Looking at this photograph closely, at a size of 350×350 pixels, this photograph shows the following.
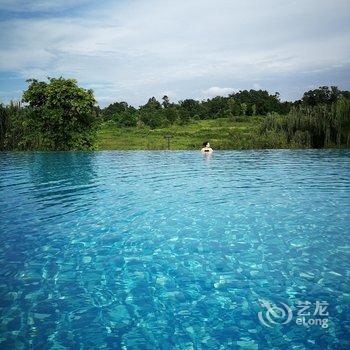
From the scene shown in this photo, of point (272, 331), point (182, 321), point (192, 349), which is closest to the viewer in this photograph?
point (192, 349)

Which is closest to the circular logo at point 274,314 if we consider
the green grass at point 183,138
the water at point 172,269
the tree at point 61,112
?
the water at point 172,269

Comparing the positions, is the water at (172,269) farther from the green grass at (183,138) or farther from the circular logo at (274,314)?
the green grass at (183,138)

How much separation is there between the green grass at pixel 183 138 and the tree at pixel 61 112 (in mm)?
6170

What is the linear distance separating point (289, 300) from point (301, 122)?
36008mm

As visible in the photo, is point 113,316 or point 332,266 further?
point 332,266

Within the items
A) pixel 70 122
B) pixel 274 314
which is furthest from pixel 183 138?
pixel 274 314

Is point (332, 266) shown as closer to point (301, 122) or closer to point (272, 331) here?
point (272, 331)

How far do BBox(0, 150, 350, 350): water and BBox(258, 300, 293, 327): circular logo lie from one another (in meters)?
0.03

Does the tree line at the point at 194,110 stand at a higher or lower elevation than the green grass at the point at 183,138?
higher

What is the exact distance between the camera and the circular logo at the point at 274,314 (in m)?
4.73

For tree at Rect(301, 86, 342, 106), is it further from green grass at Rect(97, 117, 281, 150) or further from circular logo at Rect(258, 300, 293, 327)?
circular logo at Rect(258, 300, 293, 327)

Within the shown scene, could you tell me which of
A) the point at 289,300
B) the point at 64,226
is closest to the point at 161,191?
the point at 64,226

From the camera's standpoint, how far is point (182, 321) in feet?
15.8

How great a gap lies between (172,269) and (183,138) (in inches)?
1830
